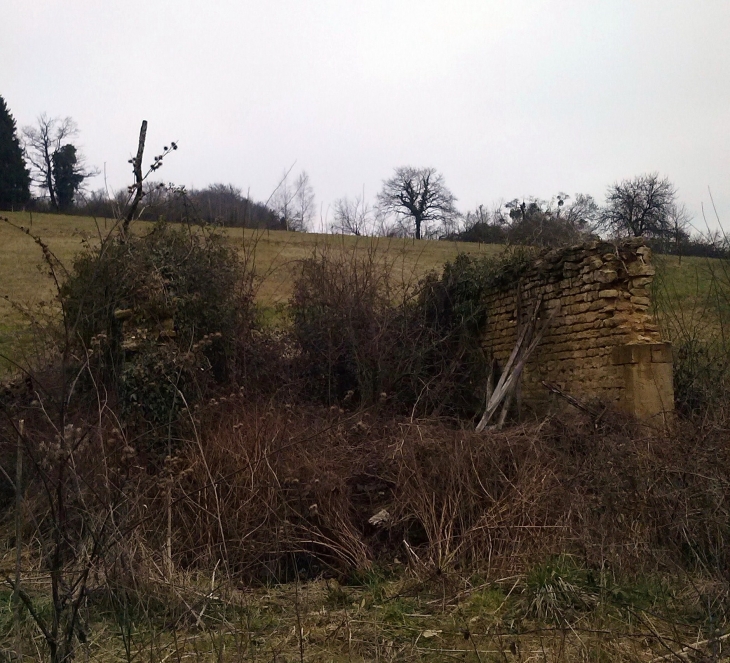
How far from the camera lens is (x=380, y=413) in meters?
9.52

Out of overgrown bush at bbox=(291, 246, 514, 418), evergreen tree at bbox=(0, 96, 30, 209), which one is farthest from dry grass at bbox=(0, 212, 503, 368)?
evergreen tree at bbox=(0, 96, 30, 209)

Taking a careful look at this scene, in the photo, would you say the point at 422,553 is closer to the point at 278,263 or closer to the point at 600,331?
the point at 600,331

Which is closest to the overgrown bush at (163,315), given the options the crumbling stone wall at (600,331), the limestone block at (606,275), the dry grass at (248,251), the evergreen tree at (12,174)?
the dry grass at (248,251)

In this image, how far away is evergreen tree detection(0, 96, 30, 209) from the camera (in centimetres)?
4319

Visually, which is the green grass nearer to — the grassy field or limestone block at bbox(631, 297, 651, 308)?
the grassy field

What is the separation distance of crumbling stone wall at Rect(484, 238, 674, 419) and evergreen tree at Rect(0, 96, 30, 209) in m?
42.3

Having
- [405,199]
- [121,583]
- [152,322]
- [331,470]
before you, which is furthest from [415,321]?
[405,199]

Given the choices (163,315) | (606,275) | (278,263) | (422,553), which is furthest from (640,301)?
(278,263)

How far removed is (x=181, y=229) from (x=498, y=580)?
7845mm

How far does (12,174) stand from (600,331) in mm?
44983

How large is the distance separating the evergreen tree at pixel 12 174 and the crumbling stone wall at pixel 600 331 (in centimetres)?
4233

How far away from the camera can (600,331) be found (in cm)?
854

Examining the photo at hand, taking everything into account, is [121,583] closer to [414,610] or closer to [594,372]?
[414,610]

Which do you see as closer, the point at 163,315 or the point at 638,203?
the point at 163,315
